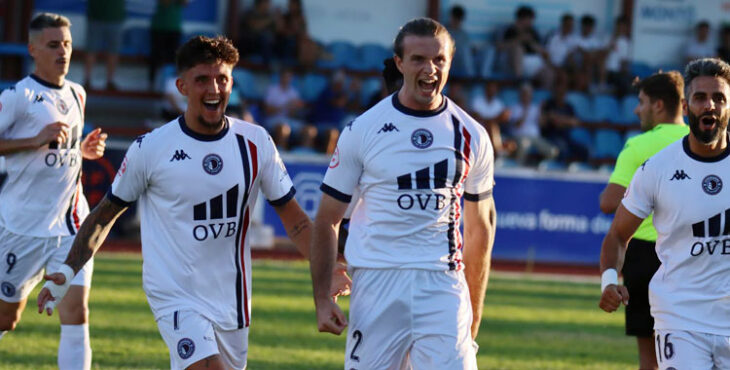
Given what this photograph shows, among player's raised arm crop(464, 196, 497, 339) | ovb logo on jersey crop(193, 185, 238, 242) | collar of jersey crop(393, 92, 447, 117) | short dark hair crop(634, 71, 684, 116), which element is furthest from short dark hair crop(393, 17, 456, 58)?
short dark hair crop(634, 71, 684, 116)

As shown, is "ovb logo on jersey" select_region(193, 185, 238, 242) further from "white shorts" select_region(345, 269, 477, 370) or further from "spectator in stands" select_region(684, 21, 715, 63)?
"spectator in stands" select_region(684, 21, 715, 63)

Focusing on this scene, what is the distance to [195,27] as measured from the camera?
22.7 meters

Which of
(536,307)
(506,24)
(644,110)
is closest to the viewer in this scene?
(644,110)

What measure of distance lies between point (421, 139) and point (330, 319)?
39.3 inches

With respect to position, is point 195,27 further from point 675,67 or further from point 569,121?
point 675,67

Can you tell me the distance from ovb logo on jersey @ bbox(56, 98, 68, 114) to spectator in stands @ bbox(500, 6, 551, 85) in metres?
15.2

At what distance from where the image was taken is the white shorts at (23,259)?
8383mm

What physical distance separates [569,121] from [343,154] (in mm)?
16073

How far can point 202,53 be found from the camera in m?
6.32

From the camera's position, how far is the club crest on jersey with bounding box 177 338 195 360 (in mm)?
6137

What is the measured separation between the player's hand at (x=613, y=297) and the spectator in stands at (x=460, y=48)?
16.4 meters

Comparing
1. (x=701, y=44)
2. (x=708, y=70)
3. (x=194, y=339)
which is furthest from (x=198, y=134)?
(x=701, y=44)

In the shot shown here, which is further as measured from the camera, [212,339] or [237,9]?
[237,9]

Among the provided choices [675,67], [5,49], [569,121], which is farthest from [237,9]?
[675,67]
